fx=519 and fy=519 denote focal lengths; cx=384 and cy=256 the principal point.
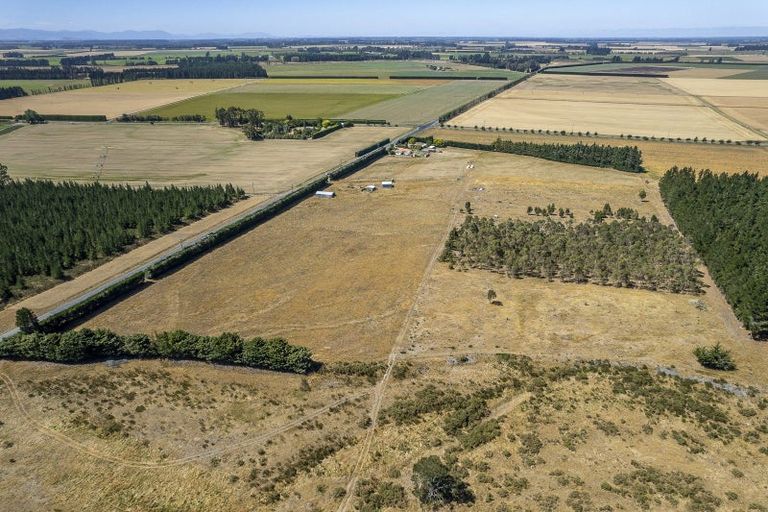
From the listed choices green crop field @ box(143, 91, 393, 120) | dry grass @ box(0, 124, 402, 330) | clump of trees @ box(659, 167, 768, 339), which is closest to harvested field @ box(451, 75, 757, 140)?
dry grass @ box(0, 124, 402, 330)

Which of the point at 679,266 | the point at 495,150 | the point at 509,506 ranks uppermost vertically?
the point at 495,150

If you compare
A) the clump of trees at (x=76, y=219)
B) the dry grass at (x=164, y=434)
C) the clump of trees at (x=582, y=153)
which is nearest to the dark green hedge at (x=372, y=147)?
the clump of trees at (x=582, y=153)

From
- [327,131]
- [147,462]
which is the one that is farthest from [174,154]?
[147,462]

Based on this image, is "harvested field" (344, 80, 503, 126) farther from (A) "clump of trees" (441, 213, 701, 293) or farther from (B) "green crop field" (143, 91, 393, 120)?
(A) "clump of trees" (441, 213, 701, 293)

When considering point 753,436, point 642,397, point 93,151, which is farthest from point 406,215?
point 93,151

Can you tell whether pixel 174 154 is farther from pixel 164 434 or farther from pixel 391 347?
pixel 164 434

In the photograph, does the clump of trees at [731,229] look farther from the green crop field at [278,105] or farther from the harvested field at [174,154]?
the green crop field at [278,105]

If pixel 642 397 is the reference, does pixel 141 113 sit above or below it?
above

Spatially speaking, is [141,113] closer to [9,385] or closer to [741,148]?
[9,385]
